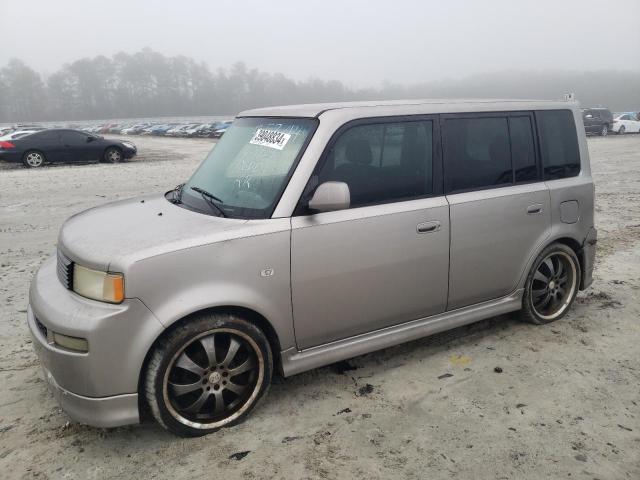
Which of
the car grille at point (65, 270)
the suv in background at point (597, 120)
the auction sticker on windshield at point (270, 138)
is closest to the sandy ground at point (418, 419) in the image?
the car grille at point (65, 270)

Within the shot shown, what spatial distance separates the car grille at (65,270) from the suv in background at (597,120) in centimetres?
3348

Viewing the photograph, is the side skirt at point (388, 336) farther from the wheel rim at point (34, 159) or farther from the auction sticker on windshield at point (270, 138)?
the wheel rim at point (34, 159)

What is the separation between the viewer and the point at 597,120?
31.3 m

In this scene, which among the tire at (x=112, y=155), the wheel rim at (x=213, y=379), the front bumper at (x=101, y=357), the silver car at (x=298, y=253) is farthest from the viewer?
the tire at (x=112, y=155)

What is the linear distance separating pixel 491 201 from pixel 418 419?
1695mm

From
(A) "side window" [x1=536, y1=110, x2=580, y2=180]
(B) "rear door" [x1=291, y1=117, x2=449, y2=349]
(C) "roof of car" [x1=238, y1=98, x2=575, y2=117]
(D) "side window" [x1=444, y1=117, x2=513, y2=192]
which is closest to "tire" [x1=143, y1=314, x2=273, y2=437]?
(B) "rear door" [x1=291, y1=117, x2=449, y2=349]

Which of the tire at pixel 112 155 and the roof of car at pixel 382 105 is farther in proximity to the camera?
the tire at pixel 112 155

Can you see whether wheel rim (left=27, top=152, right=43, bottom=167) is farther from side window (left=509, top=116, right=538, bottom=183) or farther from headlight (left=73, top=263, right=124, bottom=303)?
side window (left=509, top=116, right=538, bottom=183)

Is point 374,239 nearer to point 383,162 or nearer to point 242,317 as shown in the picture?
point 383,162

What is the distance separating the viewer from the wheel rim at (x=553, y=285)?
176 inches

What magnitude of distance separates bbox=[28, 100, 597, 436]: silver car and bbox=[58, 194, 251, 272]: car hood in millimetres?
15

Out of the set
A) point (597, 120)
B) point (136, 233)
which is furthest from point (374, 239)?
point (597, 120)

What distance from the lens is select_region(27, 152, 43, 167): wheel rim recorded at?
742 inches

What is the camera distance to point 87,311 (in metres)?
2.74
